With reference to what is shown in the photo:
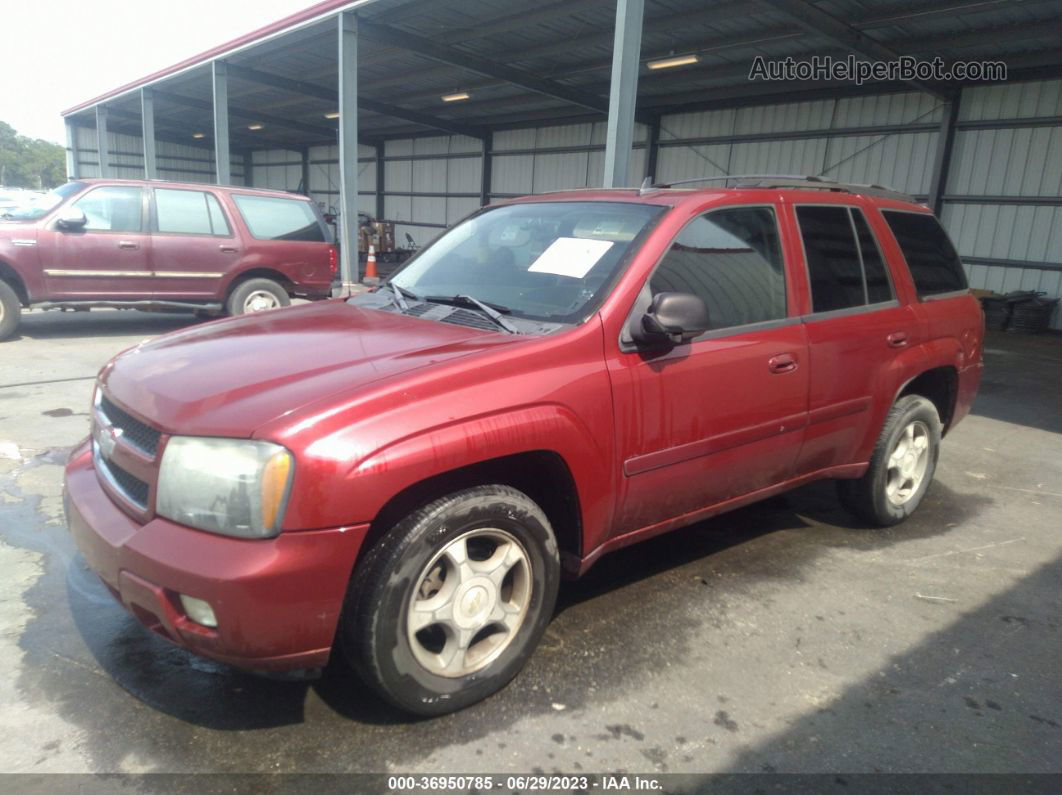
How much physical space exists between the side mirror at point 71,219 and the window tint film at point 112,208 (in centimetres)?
9

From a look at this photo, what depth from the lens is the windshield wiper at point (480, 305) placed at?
9.04 ft

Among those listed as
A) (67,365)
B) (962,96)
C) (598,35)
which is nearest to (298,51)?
(598,35)

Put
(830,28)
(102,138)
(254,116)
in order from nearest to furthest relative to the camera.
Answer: (830,28), (102,138), (254,116)

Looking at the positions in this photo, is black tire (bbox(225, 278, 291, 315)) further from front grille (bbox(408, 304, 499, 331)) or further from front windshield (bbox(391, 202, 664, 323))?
front grille (bbox(408, 304, 499, 331))

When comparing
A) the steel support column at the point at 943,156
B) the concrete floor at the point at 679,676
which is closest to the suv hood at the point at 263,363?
the concrete floor at the point at 679,676

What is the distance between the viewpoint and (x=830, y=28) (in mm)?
11398

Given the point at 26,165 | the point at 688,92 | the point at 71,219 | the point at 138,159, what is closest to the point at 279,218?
the point at 71,219

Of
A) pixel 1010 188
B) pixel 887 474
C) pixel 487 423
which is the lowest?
pixel 887 474

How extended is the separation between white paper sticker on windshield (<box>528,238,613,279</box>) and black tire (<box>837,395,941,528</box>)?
6.45 ft

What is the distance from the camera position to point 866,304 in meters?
3.69

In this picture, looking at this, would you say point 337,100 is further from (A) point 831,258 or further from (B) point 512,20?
(A) point 831,258

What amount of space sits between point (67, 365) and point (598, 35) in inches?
427

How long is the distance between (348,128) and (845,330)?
11.9 metres

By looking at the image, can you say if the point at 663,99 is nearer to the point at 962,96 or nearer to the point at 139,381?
the point at 962,96
